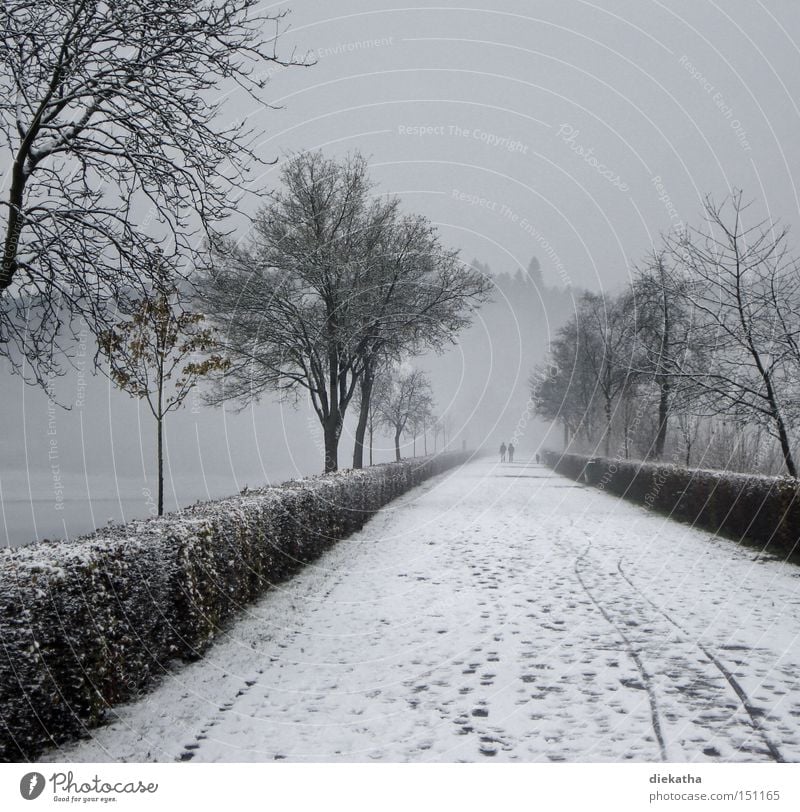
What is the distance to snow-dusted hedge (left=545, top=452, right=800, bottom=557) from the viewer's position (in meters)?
12.1

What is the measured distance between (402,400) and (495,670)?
38254 mm

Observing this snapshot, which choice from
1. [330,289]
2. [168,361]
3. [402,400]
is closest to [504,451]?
[402,400]

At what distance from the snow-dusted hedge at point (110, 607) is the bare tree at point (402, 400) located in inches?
1319

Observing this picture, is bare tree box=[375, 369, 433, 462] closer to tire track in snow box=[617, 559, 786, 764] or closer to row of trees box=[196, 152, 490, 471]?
row of trees box=[196, 152, 490, 471]

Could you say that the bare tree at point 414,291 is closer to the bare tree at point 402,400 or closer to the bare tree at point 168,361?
the bare tree at point 168,361

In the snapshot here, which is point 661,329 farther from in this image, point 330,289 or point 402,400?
point 402,400

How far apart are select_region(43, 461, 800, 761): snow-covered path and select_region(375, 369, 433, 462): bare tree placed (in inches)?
1225

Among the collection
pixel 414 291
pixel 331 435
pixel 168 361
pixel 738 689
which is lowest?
pixel 738 689

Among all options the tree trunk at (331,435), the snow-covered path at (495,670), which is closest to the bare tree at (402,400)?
the tree trunk at (331,435)

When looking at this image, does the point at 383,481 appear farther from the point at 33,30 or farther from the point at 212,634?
the point at 33,30

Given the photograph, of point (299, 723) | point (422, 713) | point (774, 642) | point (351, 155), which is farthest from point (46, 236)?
point (351, 155)

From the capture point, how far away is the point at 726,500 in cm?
1523

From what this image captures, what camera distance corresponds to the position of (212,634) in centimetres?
708

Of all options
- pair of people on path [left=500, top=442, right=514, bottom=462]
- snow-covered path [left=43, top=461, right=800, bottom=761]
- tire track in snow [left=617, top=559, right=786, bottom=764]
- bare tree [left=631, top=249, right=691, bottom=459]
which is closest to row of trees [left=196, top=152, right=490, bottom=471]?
bare tree [left=631, top=249, right=691, bottom=459]
